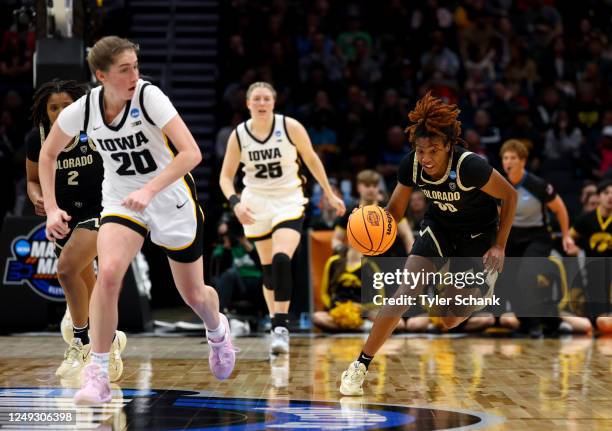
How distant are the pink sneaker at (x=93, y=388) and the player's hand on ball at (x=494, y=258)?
7.61 ft

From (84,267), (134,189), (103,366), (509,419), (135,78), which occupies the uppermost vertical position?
(135,78)

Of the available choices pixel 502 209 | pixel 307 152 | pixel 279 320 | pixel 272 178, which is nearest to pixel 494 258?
pixel 502 209

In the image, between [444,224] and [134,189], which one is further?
[444,224]

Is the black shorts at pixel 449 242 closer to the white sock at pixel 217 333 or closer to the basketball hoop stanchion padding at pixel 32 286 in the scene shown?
the white sock at pixel 217 333

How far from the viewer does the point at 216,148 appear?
1469 cm

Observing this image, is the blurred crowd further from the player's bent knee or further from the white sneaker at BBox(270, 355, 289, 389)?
Result: the player's bent knee

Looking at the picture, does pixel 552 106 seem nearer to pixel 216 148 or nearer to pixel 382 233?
pixel 216 148

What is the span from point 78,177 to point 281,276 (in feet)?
7.88

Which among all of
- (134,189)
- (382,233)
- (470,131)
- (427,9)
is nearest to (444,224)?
(382,233)

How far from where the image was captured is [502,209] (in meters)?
6.09

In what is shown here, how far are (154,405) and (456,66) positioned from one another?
452 inches

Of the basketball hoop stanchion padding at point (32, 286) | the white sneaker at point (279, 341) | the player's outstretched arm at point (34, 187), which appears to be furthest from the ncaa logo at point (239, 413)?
the basketball hoop stanchion padding at point (32, 286)

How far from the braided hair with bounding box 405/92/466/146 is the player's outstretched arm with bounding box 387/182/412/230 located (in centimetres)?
30

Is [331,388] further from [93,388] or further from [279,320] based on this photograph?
[279,320]
